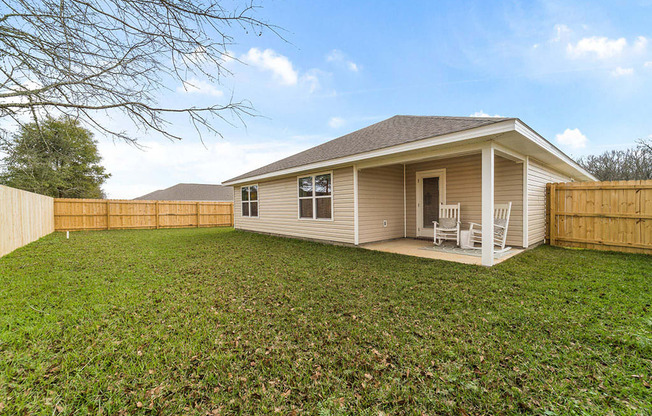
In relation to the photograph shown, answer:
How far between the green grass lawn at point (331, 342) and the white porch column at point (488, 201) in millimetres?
357

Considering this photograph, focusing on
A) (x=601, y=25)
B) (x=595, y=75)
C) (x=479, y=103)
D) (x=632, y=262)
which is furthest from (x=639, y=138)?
(x=632, y=262)

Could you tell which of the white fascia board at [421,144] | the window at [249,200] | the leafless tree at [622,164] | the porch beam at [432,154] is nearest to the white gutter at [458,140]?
the white fascia board at [421,144]

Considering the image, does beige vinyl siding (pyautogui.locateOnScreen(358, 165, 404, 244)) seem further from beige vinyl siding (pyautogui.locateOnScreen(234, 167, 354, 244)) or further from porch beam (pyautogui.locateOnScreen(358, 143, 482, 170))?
porch beam (pyautogui.locateOnScreen(358, 143, 482, 170))

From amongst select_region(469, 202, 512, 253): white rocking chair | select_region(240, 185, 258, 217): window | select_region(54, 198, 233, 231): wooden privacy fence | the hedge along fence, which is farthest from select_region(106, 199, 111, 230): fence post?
select_region(469, 202, 512, 253): white rocking chair

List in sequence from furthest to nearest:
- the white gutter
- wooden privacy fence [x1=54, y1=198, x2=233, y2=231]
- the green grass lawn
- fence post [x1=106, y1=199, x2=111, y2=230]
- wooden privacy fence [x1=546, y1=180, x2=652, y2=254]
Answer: fence post [x1=106, y1=199, x2=111, y2=230] < wooden privacy fence [x1=54, y1=198, x2=233, y2=231] < wooden privacy fence [x1=546, y1=180, x2=652, y2=254] < the white gutter < the green grass lawn

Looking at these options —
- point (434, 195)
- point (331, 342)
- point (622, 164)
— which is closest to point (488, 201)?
point (434, 195)

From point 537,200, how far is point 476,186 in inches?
61.1

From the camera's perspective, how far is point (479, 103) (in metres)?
10.9

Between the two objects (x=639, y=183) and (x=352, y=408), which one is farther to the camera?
(x=639, y=183)

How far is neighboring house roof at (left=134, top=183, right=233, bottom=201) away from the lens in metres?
25.2

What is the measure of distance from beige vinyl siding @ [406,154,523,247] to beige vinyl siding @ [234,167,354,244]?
2.54 m

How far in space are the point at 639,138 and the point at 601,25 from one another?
1391 cm

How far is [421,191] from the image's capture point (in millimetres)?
7766

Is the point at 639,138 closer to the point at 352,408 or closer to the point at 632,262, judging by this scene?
the point at 632,262
